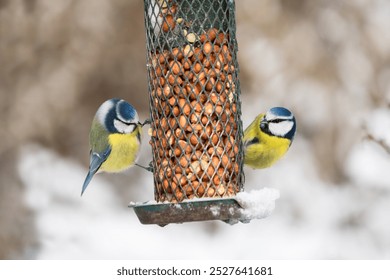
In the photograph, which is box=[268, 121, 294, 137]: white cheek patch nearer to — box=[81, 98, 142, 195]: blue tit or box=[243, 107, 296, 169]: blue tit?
box=[243, 107, 296, 169]: blue tit

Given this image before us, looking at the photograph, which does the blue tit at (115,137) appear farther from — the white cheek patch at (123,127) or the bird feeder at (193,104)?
the bird feeder at (193,104)

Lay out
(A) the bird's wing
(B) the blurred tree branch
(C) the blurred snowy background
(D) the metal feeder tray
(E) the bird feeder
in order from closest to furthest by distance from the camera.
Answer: (D) the metal feeder tray → (E) the bird feeder → (A) the bird's wing → (B) the blurred tree branch → (C) the blurred snowy background

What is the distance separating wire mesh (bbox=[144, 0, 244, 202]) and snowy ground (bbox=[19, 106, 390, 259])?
1334mm

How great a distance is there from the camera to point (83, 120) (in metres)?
5.96

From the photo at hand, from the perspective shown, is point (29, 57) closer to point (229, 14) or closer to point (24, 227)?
point (24, 227)

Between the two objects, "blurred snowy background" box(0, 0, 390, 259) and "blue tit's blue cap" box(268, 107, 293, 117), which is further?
"blurred snowy background" box(0, 0, 390, 259)

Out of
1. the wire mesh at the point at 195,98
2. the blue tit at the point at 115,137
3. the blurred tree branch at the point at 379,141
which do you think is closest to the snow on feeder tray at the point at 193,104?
the wire mesh at the point at 195,98

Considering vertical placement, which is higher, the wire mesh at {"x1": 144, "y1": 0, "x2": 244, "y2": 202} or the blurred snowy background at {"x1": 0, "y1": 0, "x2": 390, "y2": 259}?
the blurred snowy background at {"x1": 0, "y1": 0, "x2": 390, "y2": 259}

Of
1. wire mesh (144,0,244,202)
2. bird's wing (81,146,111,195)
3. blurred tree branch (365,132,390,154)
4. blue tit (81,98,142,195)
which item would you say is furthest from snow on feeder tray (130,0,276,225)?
blurred tree branch (365,132,390,154)

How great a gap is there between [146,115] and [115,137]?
156 centimetres

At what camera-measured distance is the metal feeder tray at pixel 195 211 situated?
392cm

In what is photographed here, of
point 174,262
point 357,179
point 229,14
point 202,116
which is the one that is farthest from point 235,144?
point 357,179

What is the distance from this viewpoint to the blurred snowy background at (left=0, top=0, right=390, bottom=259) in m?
5.61

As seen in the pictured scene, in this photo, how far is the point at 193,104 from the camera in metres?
4.06
